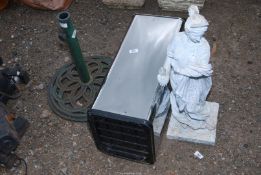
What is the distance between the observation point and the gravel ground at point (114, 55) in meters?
4.05

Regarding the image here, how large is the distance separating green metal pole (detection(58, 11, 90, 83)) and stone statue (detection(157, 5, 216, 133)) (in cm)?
112

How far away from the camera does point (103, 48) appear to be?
5.08 m

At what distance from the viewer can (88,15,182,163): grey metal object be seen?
3.57 m

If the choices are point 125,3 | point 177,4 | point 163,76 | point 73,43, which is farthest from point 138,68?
point 125,3

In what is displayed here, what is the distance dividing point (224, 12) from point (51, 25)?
232cm

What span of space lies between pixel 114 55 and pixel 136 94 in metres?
1.36

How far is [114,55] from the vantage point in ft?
16.1

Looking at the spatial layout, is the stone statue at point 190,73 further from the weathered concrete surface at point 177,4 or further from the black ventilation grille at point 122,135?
the weathered concrete surface at point 177,4

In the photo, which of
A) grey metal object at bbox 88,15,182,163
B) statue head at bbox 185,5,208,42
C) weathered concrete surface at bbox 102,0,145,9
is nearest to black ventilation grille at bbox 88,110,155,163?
grey metal object at bbox 88,15,182,163

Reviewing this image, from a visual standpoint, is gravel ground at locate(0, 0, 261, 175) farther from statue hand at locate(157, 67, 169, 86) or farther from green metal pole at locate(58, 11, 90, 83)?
statue hand at locate(157, 67, 169, 86)

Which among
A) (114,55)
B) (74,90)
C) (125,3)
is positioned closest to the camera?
(74,90)

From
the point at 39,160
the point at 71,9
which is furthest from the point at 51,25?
the point at 39,160

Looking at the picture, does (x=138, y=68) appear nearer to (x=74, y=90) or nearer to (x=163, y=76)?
(x=163, y=76)

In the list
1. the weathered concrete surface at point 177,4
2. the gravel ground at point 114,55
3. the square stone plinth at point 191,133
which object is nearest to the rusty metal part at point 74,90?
the gravel ground at point 114,55
